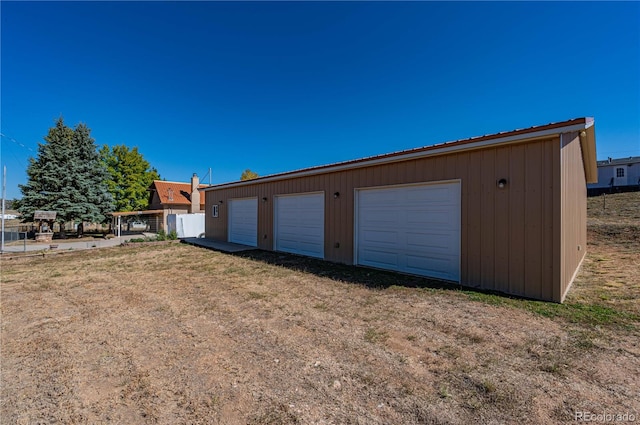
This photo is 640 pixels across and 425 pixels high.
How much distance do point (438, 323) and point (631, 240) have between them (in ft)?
40.9

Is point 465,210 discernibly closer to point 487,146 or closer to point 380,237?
point 487,146

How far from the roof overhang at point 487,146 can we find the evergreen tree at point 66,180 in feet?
60.8

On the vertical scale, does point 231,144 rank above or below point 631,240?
above

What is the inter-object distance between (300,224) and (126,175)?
981 inches

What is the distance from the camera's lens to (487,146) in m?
5.25

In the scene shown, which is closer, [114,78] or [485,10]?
[485,10]

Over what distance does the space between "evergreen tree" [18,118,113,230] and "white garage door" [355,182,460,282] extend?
857 inches

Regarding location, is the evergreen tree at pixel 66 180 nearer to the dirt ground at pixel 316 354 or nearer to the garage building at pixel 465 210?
the dirt ground at pixel 316 354

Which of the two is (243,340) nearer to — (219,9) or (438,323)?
(438,323)

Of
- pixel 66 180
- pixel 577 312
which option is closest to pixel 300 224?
pixel 577 312

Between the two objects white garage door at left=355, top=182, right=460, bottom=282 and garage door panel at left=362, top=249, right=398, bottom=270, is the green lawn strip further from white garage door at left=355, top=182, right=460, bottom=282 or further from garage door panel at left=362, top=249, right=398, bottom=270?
garage door panel at left=362, top=249, right=398, bottom=270

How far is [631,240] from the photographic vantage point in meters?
10.7

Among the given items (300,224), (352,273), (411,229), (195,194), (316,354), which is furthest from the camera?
(195,194)

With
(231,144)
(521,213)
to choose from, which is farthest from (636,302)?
(231,144)
